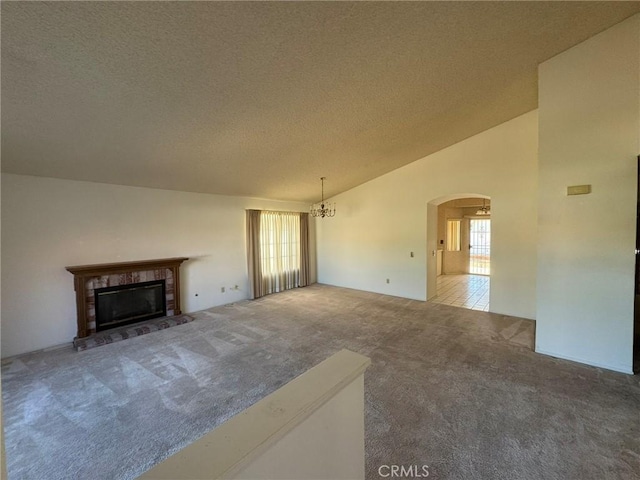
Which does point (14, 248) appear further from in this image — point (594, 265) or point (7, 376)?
point (594, 265)

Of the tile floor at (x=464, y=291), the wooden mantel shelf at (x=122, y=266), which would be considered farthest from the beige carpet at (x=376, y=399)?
the tile floor at (x=464, y=291)

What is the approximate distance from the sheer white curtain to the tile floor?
11.5ft

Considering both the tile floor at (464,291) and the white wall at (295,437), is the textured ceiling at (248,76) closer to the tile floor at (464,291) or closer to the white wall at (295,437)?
the white wall at (295,437)

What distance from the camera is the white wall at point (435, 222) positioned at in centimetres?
492

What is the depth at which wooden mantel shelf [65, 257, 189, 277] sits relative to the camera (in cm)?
427

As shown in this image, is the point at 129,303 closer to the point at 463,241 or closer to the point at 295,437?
the point at 295,437

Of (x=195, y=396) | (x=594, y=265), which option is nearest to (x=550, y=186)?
(x=594, y=265)

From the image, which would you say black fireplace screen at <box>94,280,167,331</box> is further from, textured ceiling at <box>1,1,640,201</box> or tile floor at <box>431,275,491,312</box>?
tile floor at <box>431,275,491,312</box>

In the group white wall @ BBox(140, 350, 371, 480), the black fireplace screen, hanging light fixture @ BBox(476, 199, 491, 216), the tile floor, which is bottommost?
the tile floor

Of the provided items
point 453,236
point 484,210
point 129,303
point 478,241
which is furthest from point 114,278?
point 478,241

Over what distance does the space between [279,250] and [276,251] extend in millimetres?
96

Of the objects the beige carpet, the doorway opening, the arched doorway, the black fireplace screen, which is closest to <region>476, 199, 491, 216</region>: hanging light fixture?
the arched doorway

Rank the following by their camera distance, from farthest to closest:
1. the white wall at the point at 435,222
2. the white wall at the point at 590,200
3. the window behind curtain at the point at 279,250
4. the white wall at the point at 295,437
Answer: the window behind curtain at the point at 279,250, the white wall at the point at 435,222, the white wall at the point at 590,200, the white wall at the point at 295,437

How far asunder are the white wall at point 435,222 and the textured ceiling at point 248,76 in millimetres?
795
